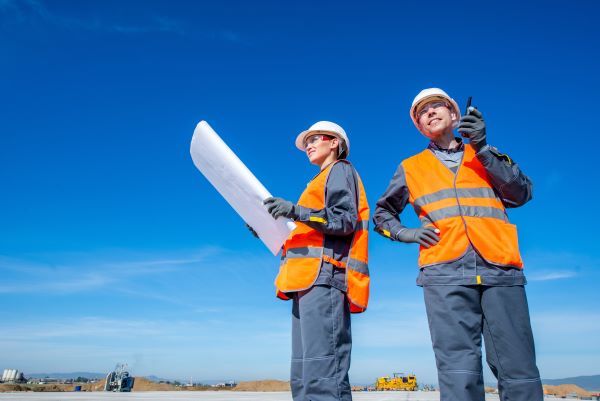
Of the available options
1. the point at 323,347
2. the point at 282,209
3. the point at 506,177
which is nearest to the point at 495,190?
the point at 506,177

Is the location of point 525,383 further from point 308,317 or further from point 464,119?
point 464,119

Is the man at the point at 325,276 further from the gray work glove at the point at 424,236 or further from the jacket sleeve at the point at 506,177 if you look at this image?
the jacket sleeve at the point at 506,177

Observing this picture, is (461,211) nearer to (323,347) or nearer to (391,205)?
(391,205)

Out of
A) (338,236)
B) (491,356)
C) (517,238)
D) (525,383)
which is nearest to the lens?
(525,383)

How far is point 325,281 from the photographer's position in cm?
316

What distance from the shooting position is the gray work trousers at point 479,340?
8.10ft

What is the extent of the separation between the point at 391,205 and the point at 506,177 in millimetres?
779

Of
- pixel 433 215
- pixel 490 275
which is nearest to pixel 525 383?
pixel 490 275

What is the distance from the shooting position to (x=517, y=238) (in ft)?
9.25

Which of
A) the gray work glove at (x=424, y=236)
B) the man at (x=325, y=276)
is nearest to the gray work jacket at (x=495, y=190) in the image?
the gray work glove at (x=424, y=236)

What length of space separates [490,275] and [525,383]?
567 millimetres

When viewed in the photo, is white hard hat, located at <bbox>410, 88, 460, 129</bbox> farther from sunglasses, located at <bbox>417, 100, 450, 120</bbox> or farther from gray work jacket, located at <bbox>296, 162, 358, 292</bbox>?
gray work jacket, located at <bbox>296, 162, 358, 292</bbox>

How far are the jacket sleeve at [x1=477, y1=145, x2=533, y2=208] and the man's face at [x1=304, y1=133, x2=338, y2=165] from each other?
140 centimetres

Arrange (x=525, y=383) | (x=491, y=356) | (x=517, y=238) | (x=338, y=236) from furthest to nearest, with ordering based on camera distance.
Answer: (x=338, y=236) → (x=517, y=238) → (x=491, y=356) → (x=525, y=383)
